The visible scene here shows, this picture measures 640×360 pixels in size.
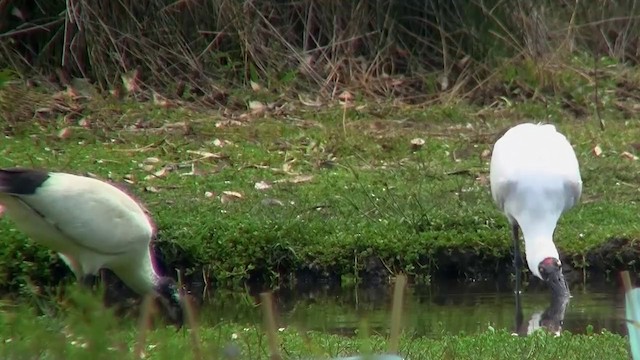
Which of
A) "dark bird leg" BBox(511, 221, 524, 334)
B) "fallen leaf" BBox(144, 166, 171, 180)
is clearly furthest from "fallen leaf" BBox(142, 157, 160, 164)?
"dark bird leg" BBox(511, 221, 524, 334)

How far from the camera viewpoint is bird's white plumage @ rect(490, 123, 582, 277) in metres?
8.02

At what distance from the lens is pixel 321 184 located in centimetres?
979

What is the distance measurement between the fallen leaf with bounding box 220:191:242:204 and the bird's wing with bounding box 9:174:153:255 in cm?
246

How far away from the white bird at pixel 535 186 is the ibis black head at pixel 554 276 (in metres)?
0.12

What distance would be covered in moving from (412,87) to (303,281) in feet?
17.5

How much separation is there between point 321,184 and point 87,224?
3455 millimetres

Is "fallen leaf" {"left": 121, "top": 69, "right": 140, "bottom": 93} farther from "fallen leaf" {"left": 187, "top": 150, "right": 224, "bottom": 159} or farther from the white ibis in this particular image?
the white ibis

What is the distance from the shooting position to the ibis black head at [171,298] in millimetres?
6637

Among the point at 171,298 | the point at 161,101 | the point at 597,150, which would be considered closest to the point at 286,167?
the point at 161,101

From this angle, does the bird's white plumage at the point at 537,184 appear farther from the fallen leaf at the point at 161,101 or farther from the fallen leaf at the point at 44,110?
the fallen leaf at the point at 44,110

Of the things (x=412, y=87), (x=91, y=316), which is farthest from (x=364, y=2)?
(x=91, y=316)

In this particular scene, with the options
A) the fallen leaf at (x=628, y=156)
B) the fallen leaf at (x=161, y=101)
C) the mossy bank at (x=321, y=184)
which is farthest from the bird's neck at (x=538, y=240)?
the fallen leaf at (x=161, y=101)

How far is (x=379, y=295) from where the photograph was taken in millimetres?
7902

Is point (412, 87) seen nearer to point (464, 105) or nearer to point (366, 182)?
point (464, 105)
